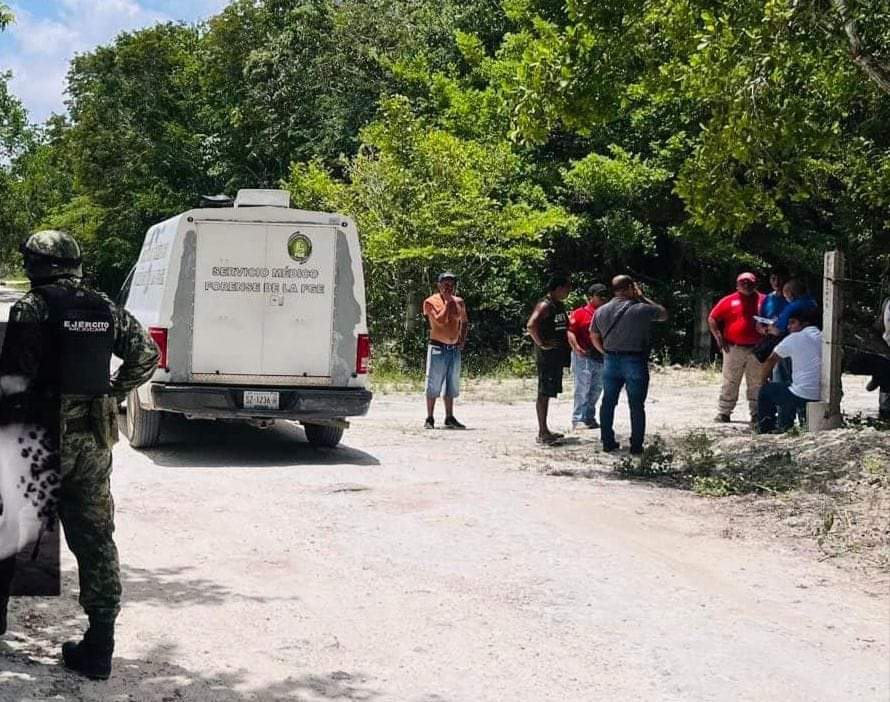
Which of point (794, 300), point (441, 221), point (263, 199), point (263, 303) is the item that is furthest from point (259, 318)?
point (441, 221)

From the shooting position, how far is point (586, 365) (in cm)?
1342

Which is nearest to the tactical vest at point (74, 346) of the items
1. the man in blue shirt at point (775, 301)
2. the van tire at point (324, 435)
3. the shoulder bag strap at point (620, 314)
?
the van tire at point (324, 435)

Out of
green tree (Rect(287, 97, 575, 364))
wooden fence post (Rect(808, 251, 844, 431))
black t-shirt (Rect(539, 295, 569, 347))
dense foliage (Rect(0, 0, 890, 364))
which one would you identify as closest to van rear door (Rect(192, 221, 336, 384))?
dense foliage (Rect(0, 0, 890, 364))

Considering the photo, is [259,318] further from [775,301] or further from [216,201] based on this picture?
[775,301]

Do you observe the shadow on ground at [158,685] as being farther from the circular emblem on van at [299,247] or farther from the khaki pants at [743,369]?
the khaki pants at [743,369]

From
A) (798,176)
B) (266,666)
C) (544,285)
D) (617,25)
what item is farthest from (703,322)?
(266,666)

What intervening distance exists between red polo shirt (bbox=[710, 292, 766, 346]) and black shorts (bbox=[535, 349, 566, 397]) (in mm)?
2553

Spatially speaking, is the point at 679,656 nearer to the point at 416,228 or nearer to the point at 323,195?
the point at 416,228

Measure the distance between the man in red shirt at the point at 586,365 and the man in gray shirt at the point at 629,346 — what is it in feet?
5.99

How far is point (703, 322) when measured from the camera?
25.9 metres

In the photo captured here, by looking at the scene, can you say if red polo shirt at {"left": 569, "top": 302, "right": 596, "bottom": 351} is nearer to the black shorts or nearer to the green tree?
the black shorts

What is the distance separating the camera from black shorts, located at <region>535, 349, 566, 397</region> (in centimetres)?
1215

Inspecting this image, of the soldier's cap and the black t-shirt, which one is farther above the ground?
the soldier's cap

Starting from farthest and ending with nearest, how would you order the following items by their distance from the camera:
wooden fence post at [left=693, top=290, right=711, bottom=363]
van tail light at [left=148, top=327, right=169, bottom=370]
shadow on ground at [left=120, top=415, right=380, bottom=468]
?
wooden fence post at [left=693, top=290, right=711, bottom=363], shadow on ground at [left=120, top=415, right=380, bottom=468], van tail light at [left=148, top=327, right=169, bottom=370]
